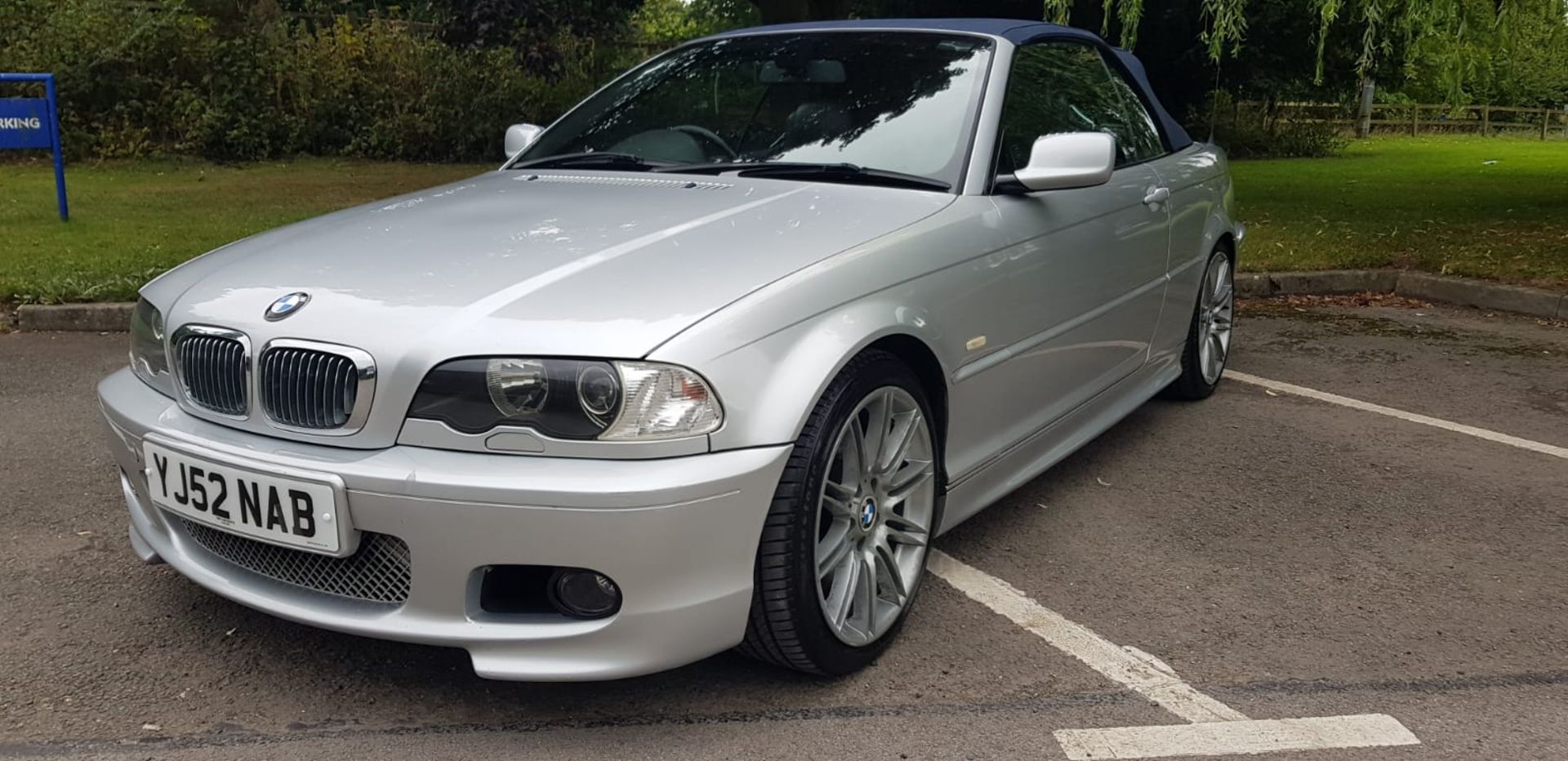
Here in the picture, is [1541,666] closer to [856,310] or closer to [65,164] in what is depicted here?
[856,310]

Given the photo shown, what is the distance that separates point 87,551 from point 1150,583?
2898 mm

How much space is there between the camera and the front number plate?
238 cm

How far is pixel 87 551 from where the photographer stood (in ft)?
11.5

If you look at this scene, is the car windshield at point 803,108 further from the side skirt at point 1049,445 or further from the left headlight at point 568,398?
the left headlight at point 568,398

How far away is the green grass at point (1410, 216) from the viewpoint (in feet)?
27.5

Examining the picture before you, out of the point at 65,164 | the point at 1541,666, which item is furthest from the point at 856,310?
the point at 65,164

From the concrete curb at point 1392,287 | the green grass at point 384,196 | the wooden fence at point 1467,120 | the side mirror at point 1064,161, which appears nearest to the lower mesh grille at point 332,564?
the side mirror at point 1064,161

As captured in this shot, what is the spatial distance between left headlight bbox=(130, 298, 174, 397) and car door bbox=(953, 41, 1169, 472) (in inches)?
71.9

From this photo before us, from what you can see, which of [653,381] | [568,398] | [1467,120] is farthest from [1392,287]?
[1467,120]

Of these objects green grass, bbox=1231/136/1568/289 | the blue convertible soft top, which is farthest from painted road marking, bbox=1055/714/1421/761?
green grass, bbox=1231/136/1568/289

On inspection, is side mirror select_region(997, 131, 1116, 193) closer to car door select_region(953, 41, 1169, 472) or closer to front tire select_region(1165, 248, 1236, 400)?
car door select_region(953, 41, 1169, 472)

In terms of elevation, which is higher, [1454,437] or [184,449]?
[184,449]

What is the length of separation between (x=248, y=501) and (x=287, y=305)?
400mm

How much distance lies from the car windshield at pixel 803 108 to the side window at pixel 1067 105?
140mm
